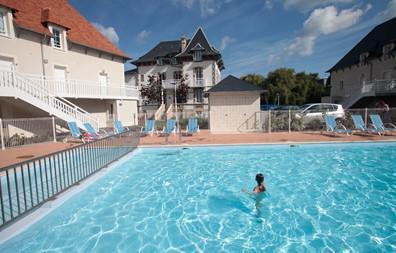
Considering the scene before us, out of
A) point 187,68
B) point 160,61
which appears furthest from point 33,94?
point 160,61

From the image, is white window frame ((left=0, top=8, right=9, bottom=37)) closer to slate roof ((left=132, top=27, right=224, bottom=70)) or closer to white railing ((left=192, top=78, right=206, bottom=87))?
slate roof ((left=132, top=27, right=224, bottom=70))

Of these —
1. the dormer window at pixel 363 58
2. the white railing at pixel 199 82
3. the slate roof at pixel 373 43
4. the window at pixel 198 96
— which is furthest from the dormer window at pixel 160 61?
the dormer window at pixel 363 58

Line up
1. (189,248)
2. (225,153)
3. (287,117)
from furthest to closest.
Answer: (287,117) → (225,153) → (189,248)

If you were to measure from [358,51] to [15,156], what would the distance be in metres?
34.2

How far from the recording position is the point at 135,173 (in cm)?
783

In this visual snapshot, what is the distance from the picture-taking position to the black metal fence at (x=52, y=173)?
4.42m

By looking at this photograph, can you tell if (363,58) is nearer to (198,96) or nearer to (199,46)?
(199,46)

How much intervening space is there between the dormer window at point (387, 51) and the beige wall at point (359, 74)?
387mm

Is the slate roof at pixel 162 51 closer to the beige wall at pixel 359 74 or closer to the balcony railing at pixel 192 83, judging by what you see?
the balcony railing at pixel 192 83

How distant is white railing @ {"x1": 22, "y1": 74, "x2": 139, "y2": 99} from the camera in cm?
1388

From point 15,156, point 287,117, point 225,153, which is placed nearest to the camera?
point 15,156

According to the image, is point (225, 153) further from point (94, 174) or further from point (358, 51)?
point (358, 51)

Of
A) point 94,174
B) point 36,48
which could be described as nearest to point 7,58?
point 36,48

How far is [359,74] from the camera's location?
26031 millimetres
